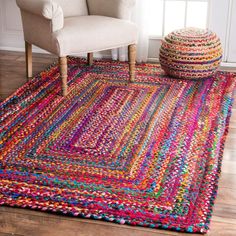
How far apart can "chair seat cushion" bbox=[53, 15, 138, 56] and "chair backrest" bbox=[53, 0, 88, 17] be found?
0.13 meters

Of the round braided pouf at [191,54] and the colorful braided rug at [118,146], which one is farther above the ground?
the round braided pouf at [191,54]

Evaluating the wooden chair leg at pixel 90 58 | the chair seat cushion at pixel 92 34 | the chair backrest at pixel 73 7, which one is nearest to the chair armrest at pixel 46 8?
the chair seat cushion at pixel 92 34

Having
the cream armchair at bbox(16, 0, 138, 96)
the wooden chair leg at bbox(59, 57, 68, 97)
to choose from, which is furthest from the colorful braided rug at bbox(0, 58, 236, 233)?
the cream armchair at bbox(16, 0, 138, 96)

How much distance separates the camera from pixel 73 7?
3.30 meters

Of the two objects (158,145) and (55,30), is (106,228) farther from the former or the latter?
(55,30)

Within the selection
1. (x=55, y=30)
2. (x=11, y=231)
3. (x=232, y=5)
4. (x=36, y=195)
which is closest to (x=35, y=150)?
(x=36, y=195)

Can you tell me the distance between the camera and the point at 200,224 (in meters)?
1.88

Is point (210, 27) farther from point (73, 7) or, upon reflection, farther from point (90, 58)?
point (73, 7)

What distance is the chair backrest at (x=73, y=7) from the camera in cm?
327

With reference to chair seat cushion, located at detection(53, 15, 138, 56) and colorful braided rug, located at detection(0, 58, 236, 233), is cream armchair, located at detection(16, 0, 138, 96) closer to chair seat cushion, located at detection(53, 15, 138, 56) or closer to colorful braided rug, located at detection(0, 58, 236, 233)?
chair seat cushion, located at detection(53, 15, 138, 56)

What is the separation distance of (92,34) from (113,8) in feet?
1.18

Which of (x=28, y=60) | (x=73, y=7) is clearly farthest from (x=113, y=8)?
(x=28, y=60)

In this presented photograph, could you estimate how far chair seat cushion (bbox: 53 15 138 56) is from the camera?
9.50 ft

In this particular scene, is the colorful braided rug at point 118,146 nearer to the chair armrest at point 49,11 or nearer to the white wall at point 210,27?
the white wall at point 210,27
